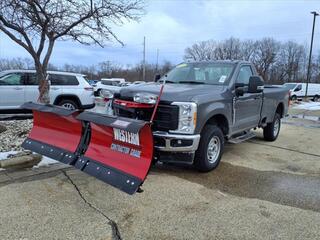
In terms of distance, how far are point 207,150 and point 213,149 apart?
341 mm

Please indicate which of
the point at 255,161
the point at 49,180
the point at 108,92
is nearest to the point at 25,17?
the point at 108,92

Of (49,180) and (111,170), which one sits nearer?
(111,170)

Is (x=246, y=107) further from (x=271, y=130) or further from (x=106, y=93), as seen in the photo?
(x=106, y=93)

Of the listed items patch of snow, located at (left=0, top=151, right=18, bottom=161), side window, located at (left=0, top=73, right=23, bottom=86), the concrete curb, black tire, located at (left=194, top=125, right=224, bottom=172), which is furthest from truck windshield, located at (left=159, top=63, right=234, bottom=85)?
side window, located at (left=0, top=73, right=23, bottom=86)

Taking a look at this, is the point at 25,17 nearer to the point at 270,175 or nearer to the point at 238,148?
the point at 238,148

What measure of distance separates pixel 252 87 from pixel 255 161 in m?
1.55

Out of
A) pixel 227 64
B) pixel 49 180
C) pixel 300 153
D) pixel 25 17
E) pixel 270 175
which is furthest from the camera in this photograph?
pixel 25 17

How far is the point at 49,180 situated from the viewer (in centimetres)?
535

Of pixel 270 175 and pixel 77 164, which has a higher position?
pixel 77 164

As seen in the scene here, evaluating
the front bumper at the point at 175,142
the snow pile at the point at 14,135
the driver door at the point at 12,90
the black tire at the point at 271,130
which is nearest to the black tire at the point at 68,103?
the driver door at the point at 12,90

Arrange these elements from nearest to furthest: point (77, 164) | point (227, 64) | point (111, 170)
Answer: point (111, 170)
point (77, 164)
point (227, 64)

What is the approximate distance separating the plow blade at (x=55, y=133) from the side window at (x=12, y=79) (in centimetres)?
646

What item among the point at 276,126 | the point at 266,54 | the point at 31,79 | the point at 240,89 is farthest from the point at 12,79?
the point at 266,54

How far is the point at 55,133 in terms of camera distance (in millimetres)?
5715
